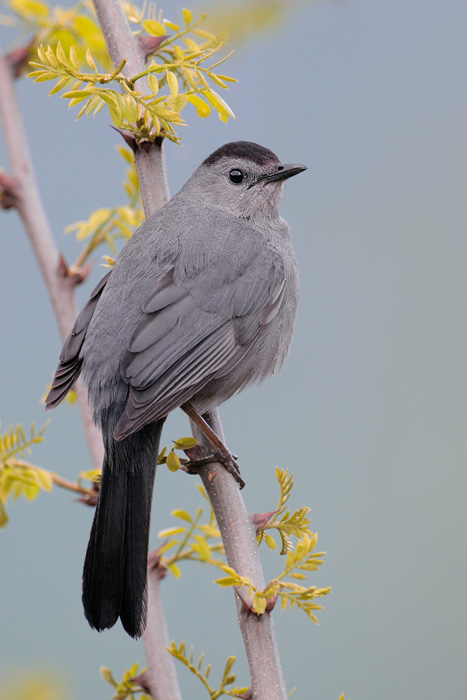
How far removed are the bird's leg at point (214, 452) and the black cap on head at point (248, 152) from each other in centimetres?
92

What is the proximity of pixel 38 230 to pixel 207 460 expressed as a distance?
0.83 m

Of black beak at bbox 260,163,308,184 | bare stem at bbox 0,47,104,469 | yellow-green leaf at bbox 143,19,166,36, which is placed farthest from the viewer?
black beak at bbox 260,163,308,184

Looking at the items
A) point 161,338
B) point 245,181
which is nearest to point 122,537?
point 161,338

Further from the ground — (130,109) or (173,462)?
(130,109)

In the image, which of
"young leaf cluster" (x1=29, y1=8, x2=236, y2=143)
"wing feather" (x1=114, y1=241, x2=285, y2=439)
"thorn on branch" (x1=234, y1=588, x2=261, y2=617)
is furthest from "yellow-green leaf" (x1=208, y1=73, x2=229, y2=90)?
"thorn on branch" (x1=234, y1=588, x2=261, y2=617)

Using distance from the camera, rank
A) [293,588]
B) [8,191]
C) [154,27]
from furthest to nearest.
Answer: [8,191] → [154,27] → [293,588]

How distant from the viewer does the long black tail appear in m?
1.57

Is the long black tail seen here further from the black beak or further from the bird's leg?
the black beak

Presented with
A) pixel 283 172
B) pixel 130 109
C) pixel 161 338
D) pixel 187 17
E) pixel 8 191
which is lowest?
pixel 161 338

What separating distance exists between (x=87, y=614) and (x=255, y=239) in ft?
3.76

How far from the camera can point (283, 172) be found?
2363mm

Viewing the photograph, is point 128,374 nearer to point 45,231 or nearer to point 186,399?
point 186,399

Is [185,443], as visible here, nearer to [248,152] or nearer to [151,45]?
[151,45]

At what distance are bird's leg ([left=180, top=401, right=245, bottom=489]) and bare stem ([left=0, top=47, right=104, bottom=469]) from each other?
28 cm
